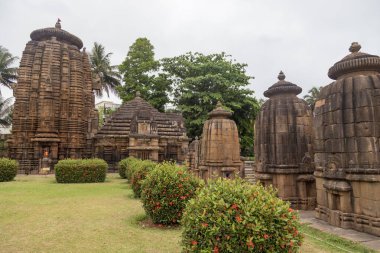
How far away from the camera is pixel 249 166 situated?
1853 centimetres

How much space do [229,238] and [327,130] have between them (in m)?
4.43

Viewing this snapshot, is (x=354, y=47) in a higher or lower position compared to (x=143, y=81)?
lower

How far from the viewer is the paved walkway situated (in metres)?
4.90

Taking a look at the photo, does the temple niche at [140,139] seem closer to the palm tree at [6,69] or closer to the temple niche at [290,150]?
the temple niche at [290,150]

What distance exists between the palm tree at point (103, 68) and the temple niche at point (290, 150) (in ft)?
126

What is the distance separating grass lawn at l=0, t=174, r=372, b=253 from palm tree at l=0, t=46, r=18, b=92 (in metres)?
34.3

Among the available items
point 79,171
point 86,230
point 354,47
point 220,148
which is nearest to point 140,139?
point 79,171

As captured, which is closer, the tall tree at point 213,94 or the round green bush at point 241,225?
the round green bush at point 241,225

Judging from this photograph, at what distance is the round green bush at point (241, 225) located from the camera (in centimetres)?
335

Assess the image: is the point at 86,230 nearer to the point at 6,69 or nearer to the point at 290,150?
the point at 290,150

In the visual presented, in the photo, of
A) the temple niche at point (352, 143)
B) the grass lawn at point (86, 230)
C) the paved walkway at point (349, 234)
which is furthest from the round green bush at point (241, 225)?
the temple niche at point (352, 143)

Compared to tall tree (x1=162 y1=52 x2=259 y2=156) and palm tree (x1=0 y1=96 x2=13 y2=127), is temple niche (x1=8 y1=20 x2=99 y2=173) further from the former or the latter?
palm tree (x1=0 y1=96 x2=13 y2=127)

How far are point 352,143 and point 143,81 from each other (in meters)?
31.1

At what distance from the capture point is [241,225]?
11.1 ft
